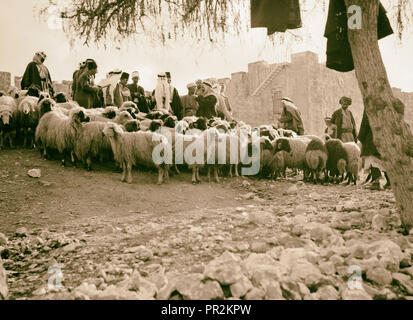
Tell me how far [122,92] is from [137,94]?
68 cm

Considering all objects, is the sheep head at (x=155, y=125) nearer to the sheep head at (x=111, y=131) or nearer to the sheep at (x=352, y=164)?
the sheep head at (x=111, y=131)

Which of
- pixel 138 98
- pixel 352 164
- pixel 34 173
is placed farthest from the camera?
pixel 138 98

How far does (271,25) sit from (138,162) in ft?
13.6

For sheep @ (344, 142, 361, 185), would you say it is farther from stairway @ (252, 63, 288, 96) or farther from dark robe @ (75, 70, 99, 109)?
stairway @ (252, 63, 288, 96)

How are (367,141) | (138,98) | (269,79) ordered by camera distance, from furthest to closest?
1. (269,79)
2. (138,98)
3. (367,141)

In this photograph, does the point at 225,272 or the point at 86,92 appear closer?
the point at 225,272

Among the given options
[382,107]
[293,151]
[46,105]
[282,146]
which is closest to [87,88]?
[46,105]

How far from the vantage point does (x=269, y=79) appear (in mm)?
23203

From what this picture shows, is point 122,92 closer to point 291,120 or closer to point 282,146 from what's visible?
point 282,146

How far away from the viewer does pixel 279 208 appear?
17.9ft

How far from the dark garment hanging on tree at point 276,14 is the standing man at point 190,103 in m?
8.26

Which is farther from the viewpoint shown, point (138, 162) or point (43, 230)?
point (138, 162)
